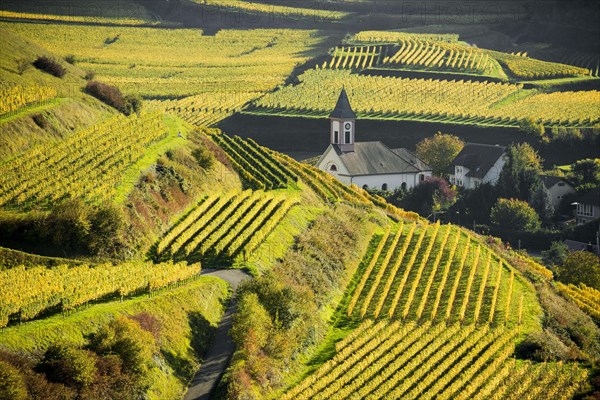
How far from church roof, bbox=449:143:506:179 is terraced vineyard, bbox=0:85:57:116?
168ft

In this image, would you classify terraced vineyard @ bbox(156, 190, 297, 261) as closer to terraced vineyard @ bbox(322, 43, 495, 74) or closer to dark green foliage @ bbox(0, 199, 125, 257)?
dark green foliage @ bbox(0, 199, 125, 257)

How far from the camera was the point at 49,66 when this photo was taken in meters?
96.2

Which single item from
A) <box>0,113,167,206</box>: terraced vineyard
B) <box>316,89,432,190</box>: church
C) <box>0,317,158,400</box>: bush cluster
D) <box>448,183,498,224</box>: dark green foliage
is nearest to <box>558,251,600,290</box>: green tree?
<box>448,183,498,224</box>: dark green foliage

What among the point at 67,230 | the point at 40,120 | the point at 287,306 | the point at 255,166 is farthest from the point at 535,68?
the point at 67,230

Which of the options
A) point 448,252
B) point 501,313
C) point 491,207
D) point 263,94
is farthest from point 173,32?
point 501,313

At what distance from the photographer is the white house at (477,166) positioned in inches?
4988

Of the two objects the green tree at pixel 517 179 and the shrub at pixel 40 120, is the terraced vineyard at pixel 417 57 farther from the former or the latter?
the shrub at pixel 40 120

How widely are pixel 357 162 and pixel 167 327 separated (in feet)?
219

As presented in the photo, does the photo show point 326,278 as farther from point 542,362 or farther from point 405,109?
point 405,109

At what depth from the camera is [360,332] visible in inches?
2542

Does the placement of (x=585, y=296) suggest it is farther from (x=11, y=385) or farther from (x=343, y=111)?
(x=11, y=385)

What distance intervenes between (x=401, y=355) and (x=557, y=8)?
144 metres

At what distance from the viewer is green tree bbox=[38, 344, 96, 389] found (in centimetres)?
4769

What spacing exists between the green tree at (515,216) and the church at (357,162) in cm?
1200
